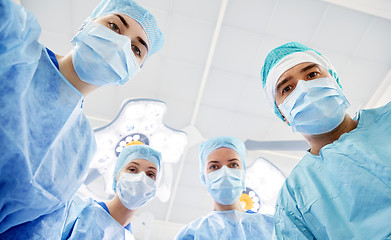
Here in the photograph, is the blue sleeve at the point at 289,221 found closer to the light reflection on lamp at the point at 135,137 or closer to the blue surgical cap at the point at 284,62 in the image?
the blue surgical cap at the point at 284,62

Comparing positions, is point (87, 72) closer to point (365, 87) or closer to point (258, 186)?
point (258, 186)

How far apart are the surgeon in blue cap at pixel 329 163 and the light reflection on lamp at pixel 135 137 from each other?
117 cm

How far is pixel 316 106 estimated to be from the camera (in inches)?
53.2

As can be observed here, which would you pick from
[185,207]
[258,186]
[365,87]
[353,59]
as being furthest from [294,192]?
[185,207]

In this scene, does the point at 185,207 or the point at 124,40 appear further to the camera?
the point at 185,207

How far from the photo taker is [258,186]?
2.70 m

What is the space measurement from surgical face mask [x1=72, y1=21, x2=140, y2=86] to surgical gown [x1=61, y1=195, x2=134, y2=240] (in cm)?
87

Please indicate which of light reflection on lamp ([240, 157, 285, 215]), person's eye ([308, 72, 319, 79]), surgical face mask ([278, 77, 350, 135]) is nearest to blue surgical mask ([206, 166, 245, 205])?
light reflection on lamp ([240, 157, 285, 215])

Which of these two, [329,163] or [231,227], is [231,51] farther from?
[329,163]

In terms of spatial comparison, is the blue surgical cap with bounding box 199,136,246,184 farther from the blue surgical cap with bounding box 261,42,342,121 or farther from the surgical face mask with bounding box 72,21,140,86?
the surgical face mask with bounding box 72,21,140,86

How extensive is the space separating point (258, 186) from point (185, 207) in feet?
7.43

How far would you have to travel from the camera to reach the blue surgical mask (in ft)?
6.68

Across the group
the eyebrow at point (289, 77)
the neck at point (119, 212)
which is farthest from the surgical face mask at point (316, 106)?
the neck at point (119, 212)

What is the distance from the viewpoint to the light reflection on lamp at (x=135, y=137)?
235 cm
